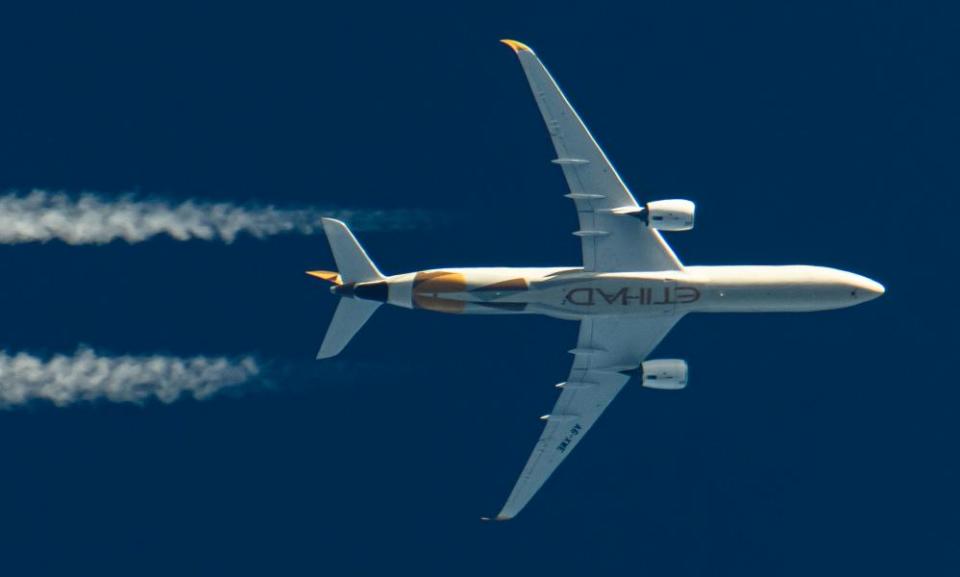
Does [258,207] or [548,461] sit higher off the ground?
[258,207]

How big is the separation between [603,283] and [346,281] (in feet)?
38.0

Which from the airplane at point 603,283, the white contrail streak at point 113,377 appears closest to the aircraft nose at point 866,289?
the airplane at point 603,283

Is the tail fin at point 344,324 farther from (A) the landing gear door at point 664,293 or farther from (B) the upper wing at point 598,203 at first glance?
(A) the landing gear door at point 664,293

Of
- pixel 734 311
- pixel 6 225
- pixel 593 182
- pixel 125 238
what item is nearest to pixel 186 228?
pixel 125 238

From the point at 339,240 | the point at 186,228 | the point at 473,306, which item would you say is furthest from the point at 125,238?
the point at 473,306

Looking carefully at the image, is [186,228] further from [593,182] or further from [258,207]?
[593,182]

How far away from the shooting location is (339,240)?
8044 cm

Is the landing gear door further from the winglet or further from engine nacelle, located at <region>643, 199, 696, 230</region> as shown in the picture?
the winglet

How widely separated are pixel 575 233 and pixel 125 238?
812 inches

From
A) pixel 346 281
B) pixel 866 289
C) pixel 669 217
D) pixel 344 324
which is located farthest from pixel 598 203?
pixel 866 289

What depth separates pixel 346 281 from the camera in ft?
265

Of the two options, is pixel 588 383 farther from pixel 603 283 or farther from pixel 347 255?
pixel 347 255

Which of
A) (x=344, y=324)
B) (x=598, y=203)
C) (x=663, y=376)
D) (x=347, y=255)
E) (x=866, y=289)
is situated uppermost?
(x=598, y=203)

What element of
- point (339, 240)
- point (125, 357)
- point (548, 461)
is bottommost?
point (548, 461)
